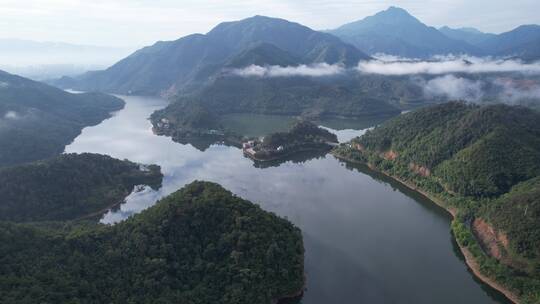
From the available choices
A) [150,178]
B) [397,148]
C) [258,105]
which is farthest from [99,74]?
Result: [397,148]

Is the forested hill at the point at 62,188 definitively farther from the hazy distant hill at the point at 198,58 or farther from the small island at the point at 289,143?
the hazy distant hill at the point at 198,58

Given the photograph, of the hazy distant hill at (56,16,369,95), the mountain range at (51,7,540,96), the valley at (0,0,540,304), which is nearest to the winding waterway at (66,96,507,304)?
the valley at (0,0,540,304)

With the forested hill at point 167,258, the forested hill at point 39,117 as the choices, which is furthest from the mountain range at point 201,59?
the forested hill at point 167,258

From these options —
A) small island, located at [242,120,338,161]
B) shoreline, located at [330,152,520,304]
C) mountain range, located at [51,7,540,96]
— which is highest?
mountain range, located at [51,7,540,96]

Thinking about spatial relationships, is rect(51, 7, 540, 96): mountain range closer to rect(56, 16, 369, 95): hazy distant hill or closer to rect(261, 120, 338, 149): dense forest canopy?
rect(56, 16, 369, 95): hazy distant hill

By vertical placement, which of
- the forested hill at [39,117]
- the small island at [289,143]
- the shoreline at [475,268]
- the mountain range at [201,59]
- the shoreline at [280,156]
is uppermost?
the mountain range at [201,59]

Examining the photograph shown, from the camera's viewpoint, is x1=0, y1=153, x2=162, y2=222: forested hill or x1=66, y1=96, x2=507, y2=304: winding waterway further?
x1=0, y1=153, x2=162, y2=222: forested hill

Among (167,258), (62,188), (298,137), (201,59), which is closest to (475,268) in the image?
(167,258)
